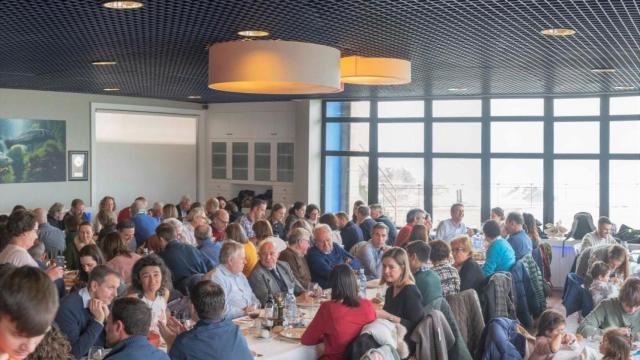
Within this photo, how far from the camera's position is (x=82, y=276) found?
617 cm

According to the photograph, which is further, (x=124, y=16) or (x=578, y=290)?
(x=578, y=290)

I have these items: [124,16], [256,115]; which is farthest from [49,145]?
[124,16]

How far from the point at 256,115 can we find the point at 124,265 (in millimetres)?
8303

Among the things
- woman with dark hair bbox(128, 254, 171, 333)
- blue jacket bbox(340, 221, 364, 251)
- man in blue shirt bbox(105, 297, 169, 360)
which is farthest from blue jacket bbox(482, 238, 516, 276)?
man in blue shirt bbox(105, 297, 169, 360)

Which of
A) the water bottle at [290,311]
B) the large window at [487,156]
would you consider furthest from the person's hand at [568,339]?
the large window at [487,156]

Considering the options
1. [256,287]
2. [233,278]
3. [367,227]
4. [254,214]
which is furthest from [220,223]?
[233,278]

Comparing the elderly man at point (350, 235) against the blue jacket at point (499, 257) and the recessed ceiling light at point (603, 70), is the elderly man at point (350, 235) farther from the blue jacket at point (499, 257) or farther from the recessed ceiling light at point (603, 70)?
the recessed ceiling light at point (603, 70)

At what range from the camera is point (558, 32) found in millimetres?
5984

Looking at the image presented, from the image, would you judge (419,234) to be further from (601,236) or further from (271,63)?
(271,63)

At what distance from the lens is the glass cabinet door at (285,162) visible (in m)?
14.3

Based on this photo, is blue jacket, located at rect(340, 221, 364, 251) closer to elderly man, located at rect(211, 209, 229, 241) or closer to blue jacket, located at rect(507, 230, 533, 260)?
elderly man, located at rect(211, 209, 229, 241)

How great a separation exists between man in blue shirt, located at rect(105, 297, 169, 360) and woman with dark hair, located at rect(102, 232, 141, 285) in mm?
2721

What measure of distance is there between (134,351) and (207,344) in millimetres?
578

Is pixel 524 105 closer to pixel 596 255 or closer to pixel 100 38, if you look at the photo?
pixel 596 255
